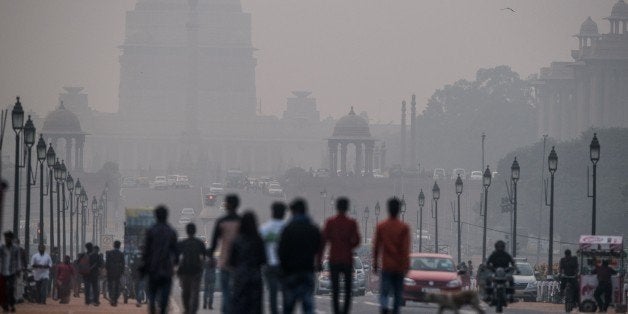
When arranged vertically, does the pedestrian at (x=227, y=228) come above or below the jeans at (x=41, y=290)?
above

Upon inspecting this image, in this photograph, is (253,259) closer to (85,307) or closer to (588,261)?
(85,307)

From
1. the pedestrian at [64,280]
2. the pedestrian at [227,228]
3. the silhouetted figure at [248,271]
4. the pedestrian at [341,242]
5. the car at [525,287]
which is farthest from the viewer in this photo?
the car at [525,287]

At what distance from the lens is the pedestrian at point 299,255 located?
2850 centimetres

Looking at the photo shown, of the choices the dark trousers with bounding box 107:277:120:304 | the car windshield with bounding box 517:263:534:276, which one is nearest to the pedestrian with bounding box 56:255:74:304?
the dark trousers with bounding box 107:277:120:304

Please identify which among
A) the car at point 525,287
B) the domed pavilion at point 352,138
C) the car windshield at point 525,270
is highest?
the domed pavilion at point 352,138

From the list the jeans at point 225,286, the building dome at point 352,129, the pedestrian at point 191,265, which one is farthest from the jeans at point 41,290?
the building dome at point 352,129

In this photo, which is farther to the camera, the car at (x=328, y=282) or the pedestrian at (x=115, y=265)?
the car at (x=328, y=282)

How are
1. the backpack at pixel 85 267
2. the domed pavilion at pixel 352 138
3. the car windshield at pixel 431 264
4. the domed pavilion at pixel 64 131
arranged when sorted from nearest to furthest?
the car windshield at pixel 431 264
the backpack at pixel 85 267
the domed pavilion at pixel 64 131
the domed pavilion at pixel 352 138

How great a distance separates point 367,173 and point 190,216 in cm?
2805

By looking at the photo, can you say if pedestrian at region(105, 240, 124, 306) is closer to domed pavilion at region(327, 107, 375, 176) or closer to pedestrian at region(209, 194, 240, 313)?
pedestrian at region(209, 194, 240, 313)

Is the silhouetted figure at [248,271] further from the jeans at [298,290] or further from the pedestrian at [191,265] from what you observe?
the pedestrian at [191,265]

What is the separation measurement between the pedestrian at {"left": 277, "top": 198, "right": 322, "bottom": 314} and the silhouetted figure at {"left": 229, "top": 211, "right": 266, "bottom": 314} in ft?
1.48

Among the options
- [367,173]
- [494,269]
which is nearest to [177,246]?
[494,269]

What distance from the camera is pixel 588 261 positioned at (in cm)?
4997
